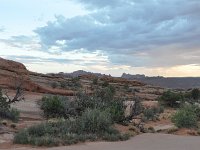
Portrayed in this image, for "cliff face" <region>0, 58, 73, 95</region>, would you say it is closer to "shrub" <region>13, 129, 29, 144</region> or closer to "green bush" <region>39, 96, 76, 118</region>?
"green bush" <region>39, 96, 76, 118</region>

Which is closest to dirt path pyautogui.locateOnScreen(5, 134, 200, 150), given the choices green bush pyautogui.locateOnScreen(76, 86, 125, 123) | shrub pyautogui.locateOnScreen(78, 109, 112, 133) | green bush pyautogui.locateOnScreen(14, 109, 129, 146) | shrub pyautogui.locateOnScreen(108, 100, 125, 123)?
green bush pyautogui.locateOnScreen(14, 109, 129, 146)

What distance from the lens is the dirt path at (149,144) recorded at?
44.9 feet

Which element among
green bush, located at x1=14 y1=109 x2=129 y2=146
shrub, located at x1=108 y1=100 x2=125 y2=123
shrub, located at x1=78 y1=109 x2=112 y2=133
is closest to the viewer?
green bush, located at x1=14 y1=109 x2=129 y2=146

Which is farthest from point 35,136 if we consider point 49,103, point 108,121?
point 49,103

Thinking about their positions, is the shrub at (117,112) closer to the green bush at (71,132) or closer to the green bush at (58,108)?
the green bush at (58,108)

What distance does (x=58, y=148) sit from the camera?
13.5m

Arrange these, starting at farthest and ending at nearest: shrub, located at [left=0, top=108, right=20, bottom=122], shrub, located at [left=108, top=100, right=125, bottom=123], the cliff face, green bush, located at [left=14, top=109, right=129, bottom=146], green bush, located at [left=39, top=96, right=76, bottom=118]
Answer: the cliff face, green bush, located at [left=39, top=96, right=76, bottom=118], shrub, located at [left=0, top=108, right=20, bottom=122], shrub, located at [left=108, top=100, right=125, bottom=123], green bush, located at [left=14, top=109, right=129, bottom=146]

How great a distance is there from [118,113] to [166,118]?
13.1 meters

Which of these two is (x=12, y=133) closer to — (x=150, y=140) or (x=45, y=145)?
(x=45, y=145)

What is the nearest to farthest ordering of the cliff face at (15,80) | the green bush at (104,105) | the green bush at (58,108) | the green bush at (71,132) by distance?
the green bush at (71,132), the green bush at (104,105), the green bush at (58,108), the cliff face at (15,80)

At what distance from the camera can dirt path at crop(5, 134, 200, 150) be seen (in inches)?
539

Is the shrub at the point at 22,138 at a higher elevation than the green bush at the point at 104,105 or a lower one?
lower

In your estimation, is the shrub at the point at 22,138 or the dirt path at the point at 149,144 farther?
the shrub at the point at 22,138

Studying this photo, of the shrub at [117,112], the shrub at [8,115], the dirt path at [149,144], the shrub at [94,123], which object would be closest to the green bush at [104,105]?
the shrub at [117,112]
